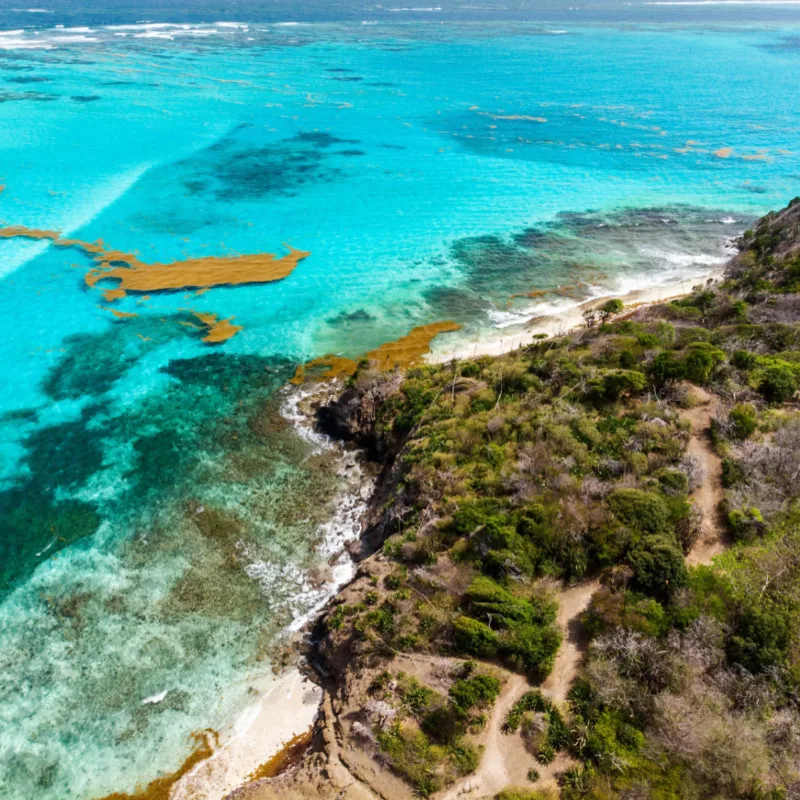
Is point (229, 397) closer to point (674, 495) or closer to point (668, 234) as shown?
point (674, 495)

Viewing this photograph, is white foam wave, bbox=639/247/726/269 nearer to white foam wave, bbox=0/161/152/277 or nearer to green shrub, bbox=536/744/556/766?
green shrub, bbox=536/744/556/766

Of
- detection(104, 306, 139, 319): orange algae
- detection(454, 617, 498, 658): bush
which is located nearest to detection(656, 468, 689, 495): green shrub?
detection(454, 617, 498, 658): bush

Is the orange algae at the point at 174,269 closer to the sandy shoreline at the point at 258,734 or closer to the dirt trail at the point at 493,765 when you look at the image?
the sandy shoreline at the point at 258,734

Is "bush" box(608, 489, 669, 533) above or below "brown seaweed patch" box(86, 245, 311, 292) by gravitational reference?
below

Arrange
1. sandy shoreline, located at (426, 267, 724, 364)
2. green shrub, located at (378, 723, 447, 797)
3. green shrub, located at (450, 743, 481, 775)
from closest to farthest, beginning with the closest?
green shrub, located at (378, 723, 447, 797) < green shrub, located at (450, 743, 481, 775) < sandy shoreline, located at (426, 267, 724, 364)

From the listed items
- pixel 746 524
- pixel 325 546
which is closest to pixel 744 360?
pixel 746 524

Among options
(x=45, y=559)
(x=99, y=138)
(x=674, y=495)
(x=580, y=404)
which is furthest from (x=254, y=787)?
(x=99, y=138)

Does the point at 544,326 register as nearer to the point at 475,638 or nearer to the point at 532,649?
the point at 532,649
